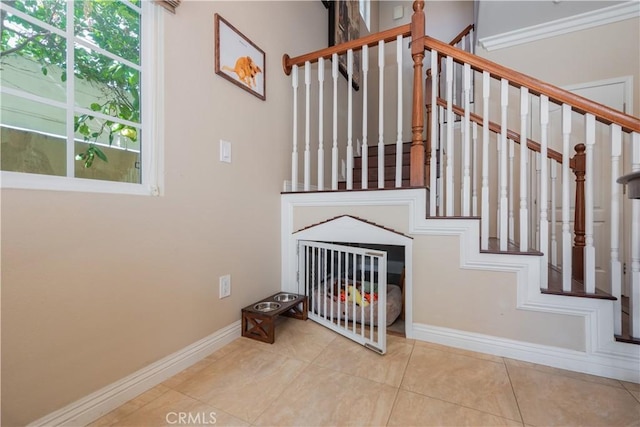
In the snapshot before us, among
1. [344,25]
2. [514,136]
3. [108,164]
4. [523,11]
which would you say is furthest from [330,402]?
[344,25]

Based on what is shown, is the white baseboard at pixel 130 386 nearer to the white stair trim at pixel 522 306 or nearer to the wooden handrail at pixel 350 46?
the white stair trim at pixel 522 306

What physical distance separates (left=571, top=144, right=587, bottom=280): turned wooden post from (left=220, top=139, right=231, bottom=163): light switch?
229 cm

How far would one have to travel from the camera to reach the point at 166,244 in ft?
4.21

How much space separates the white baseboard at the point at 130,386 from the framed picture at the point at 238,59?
4.95 ft

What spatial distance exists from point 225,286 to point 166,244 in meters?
0.46

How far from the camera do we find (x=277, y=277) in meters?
2.06

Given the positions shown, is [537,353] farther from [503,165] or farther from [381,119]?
[381,119]

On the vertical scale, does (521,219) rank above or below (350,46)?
below

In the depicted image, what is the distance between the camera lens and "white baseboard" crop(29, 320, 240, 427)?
955 millimetres

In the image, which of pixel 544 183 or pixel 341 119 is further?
pixel 341 119

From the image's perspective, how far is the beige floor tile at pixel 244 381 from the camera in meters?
1.10

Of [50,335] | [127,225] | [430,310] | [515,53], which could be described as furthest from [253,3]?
[515,53]

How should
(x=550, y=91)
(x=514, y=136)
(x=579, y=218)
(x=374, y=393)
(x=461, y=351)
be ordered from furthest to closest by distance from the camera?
(x=514, y=136) → (x=579, y=218) → (x=461, y=351) → (x=550, y=91) → (x=374, y=393)

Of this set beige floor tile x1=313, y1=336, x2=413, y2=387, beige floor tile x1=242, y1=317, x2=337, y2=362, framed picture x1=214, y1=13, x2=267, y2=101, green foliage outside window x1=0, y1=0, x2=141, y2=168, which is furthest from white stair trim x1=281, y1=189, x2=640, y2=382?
green foliage outside window x1=0, y1=0, x2=141, y2=168
